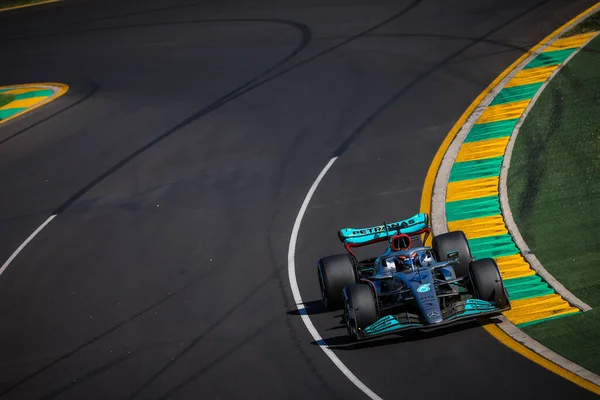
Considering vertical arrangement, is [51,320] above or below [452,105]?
below

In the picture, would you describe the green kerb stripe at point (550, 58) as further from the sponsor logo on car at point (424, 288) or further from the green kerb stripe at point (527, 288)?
the sponsor logo on car at point (424, 288)

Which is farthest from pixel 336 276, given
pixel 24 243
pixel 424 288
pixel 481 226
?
pixel 24 243

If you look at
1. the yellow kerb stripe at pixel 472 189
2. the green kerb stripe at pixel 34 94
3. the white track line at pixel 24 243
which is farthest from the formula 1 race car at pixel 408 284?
the green kerb stripe at pixel 34 94

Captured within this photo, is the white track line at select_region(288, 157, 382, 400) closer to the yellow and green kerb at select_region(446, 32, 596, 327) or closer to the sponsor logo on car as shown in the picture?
the sponsor logo on car

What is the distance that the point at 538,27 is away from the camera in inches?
1216

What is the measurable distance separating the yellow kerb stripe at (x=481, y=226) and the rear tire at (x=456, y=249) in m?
2.25

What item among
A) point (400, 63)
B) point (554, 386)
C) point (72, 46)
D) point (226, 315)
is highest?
point (72, 46)

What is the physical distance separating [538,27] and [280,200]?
12381 millimetres

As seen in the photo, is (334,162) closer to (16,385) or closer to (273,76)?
(273,76)

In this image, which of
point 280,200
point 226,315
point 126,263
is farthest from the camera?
point 280,200

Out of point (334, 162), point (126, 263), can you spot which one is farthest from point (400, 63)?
point (126, 263)

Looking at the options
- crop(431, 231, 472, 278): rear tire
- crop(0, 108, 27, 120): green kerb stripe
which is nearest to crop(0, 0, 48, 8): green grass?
crop(0, 108, 27, 120): green kerb stripe

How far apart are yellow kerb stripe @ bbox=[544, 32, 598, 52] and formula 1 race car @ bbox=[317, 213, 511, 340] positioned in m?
13.1

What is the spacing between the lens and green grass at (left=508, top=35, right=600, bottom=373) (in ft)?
50.8
